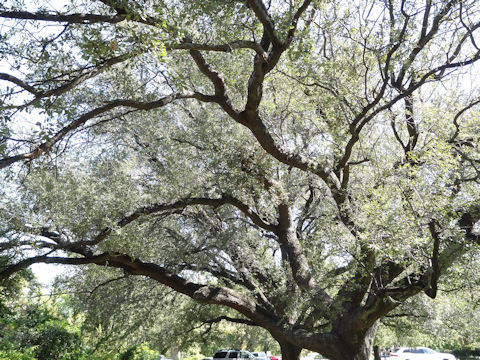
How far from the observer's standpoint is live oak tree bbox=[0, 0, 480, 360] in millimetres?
6379

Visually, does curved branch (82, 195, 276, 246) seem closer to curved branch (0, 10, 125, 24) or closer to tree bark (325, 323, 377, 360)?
tree bark (325, 323, 377, 360)

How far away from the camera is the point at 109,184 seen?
9.03 m

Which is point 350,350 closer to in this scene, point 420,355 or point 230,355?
point 230,355

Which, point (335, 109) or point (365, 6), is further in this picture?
point (335, 109)

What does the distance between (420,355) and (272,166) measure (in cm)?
2055

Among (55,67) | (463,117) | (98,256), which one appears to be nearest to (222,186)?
(98,256)

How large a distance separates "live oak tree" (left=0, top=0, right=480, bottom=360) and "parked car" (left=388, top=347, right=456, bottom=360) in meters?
16.3

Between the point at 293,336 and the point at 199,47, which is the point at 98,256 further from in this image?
the point at 199,47

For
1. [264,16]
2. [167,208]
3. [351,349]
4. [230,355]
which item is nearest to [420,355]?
[230,355]

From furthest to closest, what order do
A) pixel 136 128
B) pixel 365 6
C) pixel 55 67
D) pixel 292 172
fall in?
pixel 292 172
pixel 136 128
pixel 365 6
pixel 55 67

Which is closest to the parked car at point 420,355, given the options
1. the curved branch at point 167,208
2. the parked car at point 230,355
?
the parked car at point 230,355

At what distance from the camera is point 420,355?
24109mm

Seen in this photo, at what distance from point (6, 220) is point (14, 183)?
4.96ft

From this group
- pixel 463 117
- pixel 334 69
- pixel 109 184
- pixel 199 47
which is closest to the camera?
pixel 199 47
